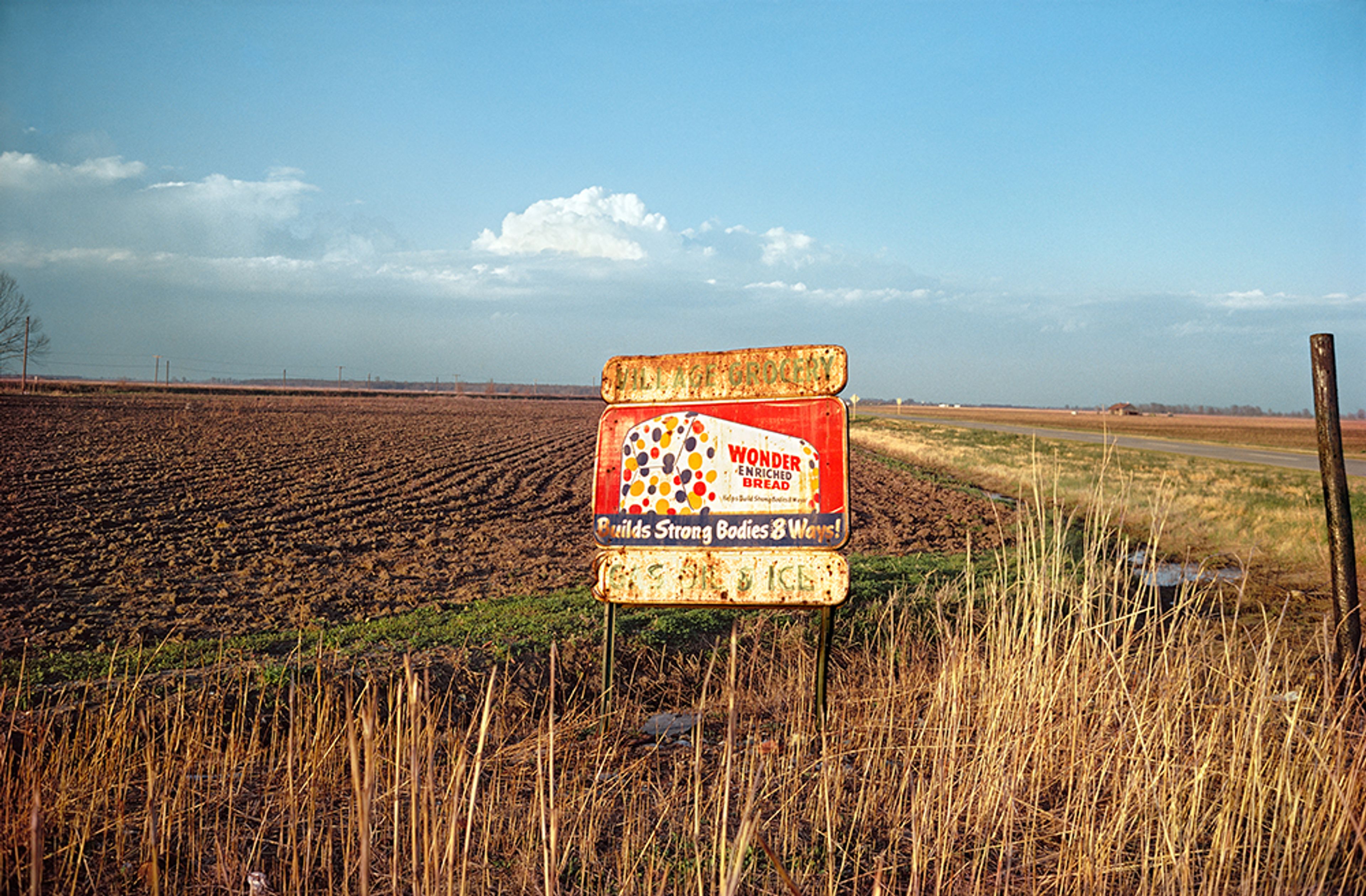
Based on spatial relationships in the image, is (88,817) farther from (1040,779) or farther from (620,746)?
(1040,779)

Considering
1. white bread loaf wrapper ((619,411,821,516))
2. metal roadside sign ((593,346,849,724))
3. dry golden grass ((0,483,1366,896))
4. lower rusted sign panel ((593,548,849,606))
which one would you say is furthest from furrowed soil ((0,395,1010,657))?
white bread loaf wrapper ((619,411,821,516))

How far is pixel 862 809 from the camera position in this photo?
11.3ft

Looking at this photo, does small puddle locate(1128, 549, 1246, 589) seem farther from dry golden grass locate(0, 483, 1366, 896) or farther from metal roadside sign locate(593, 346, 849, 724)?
metal roadside sign locate(593, 346, 849, 724)

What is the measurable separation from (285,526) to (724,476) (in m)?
9.83

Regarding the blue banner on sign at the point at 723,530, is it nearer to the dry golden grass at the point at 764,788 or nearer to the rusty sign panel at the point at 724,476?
the rusty sign panel at the point at 724,476

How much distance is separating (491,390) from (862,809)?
441ft

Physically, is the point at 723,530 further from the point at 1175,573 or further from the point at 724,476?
the point at 1175,573

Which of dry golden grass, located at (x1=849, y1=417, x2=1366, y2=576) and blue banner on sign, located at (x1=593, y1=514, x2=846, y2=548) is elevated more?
blue banner on sign, located at (x1=593, y1=514, x2=846, y2=548)

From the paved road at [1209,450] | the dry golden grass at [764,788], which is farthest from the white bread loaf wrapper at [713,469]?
the paved road at [1209,450]

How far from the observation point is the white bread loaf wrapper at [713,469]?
174 inches

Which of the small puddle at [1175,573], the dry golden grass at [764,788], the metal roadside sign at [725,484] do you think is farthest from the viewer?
the small puddle at [1175,573]

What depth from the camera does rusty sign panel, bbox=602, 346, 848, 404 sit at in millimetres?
4375

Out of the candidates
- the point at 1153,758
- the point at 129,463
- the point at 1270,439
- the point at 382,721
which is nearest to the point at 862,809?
the point at 1153,758

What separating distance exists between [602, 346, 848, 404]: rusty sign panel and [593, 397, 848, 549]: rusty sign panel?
0.18 ft
